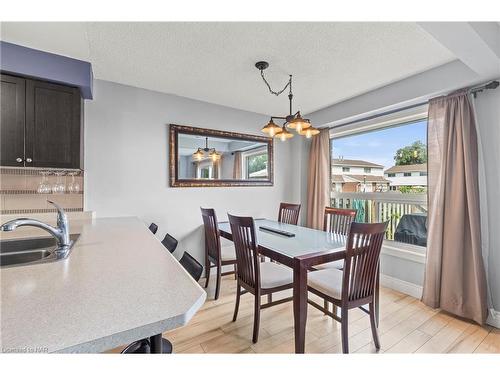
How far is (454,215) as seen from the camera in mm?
2172

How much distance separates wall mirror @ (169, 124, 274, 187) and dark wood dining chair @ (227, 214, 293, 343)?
138 cm

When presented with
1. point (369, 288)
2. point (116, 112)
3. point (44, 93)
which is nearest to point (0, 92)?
point (44, 93)

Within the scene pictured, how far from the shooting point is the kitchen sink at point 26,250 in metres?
1.41

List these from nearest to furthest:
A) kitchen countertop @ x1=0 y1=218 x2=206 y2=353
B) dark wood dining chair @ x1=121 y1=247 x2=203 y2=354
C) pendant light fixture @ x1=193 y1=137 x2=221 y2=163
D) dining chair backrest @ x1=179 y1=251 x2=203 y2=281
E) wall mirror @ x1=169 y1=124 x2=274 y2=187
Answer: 1. kitchen countertop @ x1=0 y1=218 x2=206 y2=353
2. dark wood dining chair @ x1=121 y1=247 x2=203 y2=354
3. dining chair backrest @ x1=179 y1=251 x2=203 y2=281
4. wall mirror @ x1=169 y1=124 x2=274 y2=187
5. pendant light fixture @ x1=193 y1=137 x2=221 y2=163

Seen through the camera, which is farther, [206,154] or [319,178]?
[319,178]

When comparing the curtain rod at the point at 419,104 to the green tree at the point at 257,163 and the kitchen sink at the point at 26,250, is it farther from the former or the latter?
the kitchen sink at the point at 26,250

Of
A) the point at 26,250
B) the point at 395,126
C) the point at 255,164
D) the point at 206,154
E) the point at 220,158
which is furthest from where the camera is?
the point at 255,164

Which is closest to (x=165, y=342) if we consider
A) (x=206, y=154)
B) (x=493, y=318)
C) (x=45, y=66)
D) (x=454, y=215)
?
(x=206, y=154)

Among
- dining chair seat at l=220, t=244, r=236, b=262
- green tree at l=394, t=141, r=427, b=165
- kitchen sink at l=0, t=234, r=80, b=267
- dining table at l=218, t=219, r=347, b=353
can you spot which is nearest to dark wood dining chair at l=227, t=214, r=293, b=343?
dining table at l=218, t=219, r=347, b=353

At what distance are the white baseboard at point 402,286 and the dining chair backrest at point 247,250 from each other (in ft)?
6.39

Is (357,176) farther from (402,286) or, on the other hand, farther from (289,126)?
(289,126)

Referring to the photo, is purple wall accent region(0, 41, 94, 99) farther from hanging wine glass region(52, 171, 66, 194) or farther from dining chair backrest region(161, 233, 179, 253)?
dining chair backrest region(161, 233, 179, 253)

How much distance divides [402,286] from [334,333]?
1.31 m

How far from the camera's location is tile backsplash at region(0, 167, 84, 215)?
2121 millimetres
